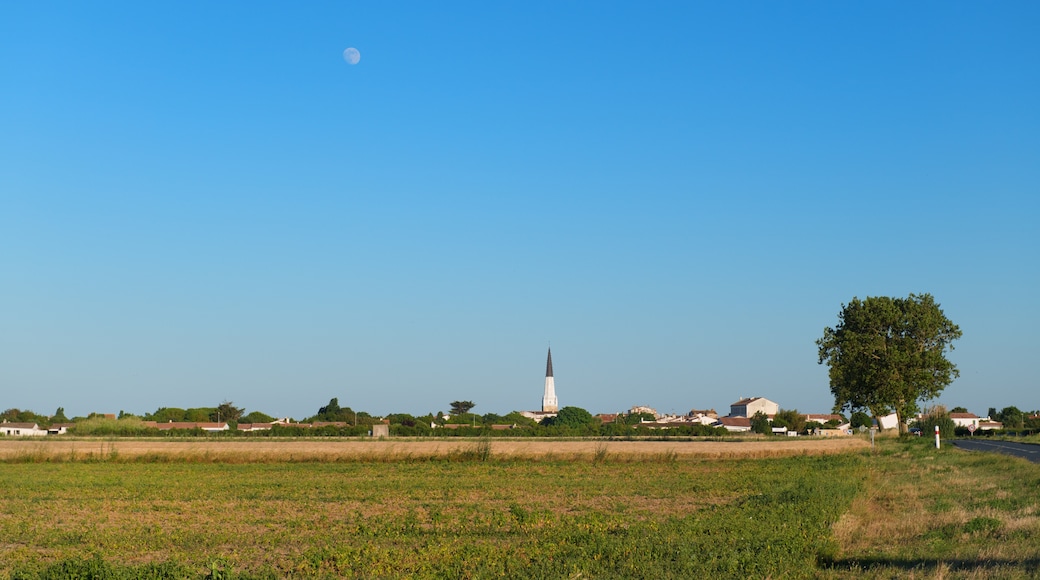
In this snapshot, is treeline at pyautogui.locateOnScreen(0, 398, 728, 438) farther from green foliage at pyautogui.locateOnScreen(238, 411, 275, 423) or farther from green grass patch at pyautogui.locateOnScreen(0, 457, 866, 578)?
green grass patch at pyautogui.locateOnScreen(0, 457, 866, 578)

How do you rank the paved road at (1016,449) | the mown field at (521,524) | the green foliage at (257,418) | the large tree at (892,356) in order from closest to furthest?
the mown field at (521,524)
the paved road at (1016,449)
the large tree at (892,356)
the green foliage at (257,418)

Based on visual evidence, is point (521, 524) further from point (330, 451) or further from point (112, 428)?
point (112, 428)

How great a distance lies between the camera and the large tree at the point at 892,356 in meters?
87.1

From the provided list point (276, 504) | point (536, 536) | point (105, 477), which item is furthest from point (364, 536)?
point (105, 477)

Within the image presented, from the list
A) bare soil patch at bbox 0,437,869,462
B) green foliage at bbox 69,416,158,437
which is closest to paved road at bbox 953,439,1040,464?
bare soil patch at bbox 0,437,869,462

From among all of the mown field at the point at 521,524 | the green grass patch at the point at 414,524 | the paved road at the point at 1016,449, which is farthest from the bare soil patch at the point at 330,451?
the paved road at the point at 1016,449

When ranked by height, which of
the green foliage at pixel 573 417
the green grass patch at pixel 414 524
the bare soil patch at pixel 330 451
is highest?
the green grass patch at pixel 414 524

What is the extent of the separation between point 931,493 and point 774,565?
17.0 meters

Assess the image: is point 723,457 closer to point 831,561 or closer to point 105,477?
point 105,477

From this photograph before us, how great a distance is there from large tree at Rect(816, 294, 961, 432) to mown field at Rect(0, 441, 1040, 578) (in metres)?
48.0

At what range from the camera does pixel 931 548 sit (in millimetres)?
17281

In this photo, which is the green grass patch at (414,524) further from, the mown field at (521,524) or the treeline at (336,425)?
the treeline at (336,425)

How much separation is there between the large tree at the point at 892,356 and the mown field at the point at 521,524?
157 feet

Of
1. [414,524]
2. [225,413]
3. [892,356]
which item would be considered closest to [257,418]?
[225,413]
